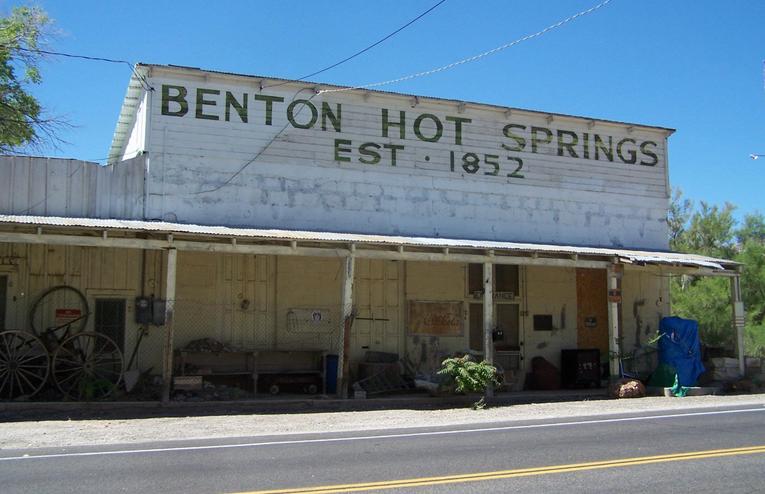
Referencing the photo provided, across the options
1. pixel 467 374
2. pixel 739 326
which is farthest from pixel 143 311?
pixel 739 326

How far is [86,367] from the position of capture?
46.1 ft

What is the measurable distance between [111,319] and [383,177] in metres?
7.04

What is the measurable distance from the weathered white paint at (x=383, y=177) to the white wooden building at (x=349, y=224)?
1.7 inches

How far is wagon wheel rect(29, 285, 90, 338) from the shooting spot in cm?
1526

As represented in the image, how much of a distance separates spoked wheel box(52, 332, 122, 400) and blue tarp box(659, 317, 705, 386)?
12563 millimetres

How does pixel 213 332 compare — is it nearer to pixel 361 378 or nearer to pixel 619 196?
pixel 361 378

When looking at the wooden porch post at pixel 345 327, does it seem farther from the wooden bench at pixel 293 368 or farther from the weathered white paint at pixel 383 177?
the weathered white paint at pixel 383 177

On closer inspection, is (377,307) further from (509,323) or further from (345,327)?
(509,323)

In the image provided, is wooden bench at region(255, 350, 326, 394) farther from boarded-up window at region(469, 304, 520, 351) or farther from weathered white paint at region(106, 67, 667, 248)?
boarded-up window at region(469, 304, 520, 351)

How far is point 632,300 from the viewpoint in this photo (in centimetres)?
2092

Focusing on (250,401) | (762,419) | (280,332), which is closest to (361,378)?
(280,332)

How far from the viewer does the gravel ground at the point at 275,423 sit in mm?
10602

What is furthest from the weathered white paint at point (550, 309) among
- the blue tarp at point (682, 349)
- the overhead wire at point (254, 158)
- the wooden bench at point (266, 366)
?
the overhead wire at point (254, 158)

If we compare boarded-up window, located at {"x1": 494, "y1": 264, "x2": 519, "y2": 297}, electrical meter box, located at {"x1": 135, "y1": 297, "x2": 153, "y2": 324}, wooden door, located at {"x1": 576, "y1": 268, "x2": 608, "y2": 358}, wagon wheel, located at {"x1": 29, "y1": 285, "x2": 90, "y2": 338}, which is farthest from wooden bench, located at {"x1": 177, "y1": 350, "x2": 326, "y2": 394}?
wooden door, located at {"x1": 576, "y1": 268, "x2": 608, "y2": 358}
